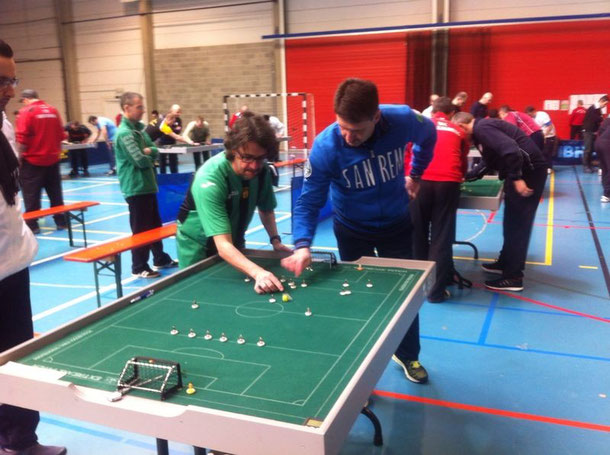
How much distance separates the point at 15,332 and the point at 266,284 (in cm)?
109

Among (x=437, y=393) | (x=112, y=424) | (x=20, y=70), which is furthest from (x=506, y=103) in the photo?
(x=20, y=70)

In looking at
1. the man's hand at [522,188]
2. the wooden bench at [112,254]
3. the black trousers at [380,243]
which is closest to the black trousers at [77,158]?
the wooden bench at [112,254]

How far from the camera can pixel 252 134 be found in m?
2.25

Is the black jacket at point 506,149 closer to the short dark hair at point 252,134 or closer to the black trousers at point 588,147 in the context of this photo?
the short dark hair at point 252,134

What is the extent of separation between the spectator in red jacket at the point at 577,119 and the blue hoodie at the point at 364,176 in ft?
36.7

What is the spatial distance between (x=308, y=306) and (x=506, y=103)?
42.3 ft

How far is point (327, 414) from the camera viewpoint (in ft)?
4.36

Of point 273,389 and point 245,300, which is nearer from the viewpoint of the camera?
point 273,389

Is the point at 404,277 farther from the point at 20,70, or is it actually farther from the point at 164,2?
the point at 20,70

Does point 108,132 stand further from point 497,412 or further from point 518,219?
point 497,412

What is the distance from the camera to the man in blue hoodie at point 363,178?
2.29 metres

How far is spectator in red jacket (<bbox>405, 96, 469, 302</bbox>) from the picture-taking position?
13.8 ft

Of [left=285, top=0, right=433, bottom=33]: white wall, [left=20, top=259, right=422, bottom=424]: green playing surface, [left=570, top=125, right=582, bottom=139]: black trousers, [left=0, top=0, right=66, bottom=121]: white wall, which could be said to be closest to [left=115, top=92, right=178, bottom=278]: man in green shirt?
[left=20, top=259, right=422, bottom=424]: green playing surface

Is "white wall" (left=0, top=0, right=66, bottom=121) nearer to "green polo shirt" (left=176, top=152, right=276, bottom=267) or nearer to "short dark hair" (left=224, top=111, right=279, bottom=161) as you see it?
"green polo shirt" (left=176, top=152, right=276, bottom=267)
